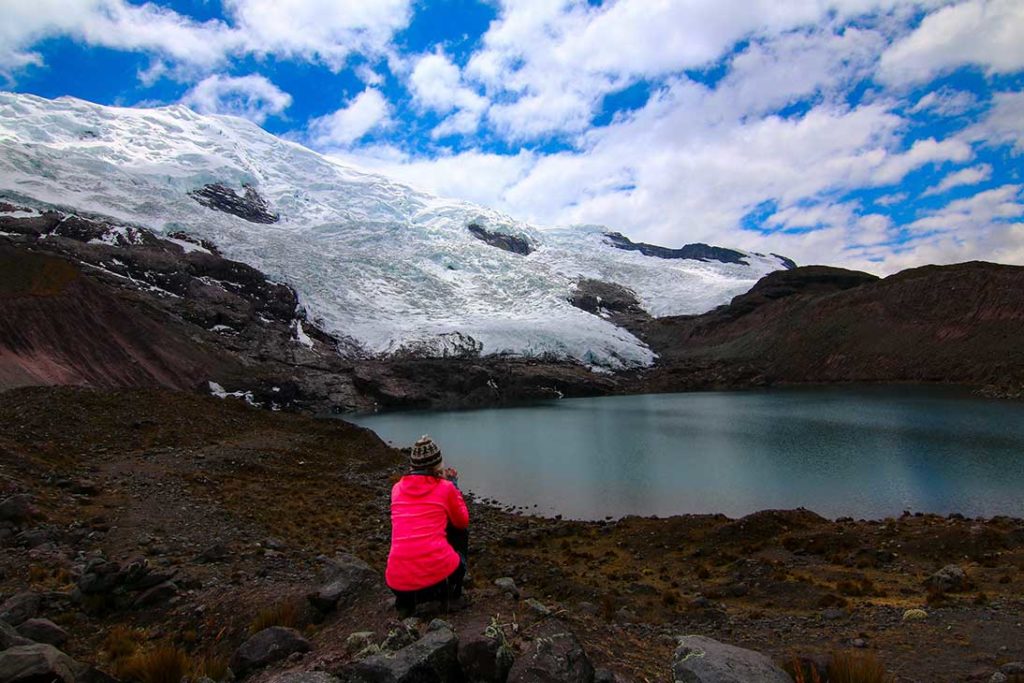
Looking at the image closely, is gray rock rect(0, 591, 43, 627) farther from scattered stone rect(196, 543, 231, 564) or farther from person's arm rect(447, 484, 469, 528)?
person's arm rect(447, 484, 469, 528)

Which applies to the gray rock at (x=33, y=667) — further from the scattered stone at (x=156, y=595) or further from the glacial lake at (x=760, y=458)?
the glacial lake at (x=760, y=458)

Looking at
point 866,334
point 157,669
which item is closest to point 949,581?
point 157,669

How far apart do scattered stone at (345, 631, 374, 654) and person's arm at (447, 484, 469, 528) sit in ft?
3.83

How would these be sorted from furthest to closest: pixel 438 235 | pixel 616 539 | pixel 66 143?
pixel 438 235, pixel 66 143, pixel 616 539

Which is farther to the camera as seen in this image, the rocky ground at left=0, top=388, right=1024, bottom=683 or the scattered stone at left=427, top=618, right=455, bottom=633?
the rocky ground at left=0, top=388, right=1024, bottom=683

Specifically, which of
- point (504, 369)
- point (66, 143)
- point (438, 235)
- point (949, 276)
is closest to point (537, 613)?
point (504, 369)

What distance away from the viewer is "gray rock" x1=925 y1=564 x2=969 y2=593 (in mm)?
11961

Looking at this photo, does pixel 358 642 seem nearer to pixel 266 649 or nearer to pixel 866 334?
pixel 266 649

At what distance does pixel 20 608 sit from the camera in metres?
7.09

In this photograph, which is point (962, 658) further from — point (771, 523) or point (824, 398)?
point (824, 398)

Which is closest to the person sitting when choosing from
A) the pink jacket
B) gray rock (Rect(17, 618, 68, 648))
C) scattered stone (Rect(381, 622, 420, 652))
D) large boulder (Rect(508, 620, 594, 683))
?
the pink jacket

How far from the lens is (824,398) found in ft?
215

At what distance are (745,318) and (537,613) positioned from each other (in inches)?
4635

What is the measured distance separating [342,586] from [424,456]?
7.83 ft
